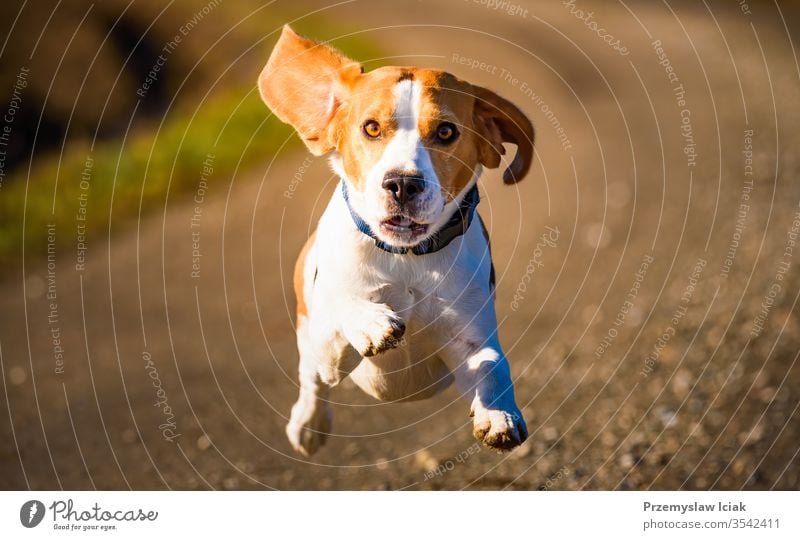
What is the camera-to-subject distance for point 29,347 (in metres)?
12.0

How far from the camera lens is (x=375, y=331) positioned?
373 centimetres

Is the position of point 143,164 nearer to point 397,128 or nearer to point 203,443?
point 203,443

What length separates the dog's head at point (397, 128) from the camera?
3.67 m

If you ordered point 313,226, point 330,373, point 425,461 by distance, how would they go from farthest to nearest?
point 313,226
point 425,461
point 330,373

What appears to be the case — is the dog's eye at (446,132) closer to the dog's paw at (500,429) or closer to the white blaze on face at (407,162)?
the white blaze on face at (407,162)

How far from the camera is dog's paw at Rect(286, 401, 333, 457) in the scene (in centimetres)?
477

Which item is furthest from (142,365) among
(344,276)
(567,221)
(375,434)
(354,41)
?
(344,276)

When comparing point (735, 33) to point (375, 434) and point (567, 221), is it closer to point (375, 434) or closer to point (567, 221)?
point (567, 221)

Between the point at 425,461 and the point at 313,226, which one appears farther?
the point at 313,226

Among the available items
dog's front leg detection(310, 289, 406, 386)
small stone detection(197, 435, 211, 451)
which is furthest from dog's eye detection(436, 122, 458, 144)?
small stone detection(197, 435, 211, 451)

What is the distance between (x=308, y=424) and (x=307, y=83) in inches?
63.9

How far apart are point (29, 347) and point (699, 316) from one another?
279 inches

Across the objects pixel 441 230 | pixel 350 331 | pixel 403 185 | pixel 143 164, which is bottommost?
pixel 143 164

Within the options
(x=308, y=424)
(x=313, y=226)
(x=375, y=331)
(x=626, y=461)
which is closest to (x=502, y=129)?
(x=375, y=331)
